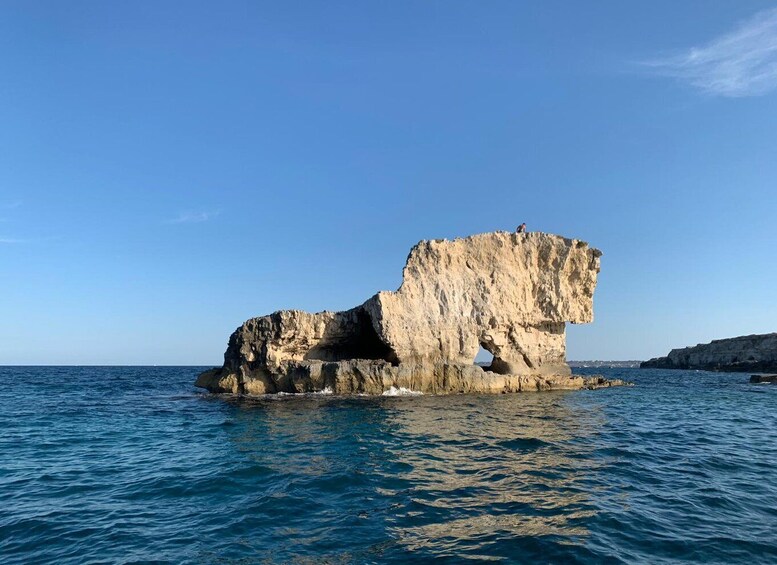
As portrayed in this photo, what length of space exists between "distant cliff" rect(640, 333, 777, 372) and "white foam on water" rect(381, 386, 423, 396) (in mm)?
69394

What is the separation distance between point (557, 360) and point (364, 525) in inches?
1238

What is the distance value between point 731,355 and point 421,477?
345 ft

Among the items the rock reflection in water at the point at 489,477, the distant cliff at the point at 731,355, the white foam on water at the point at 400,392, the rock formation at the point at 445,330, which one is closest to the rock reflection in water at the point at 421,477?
the rock reflection in water at the point at 489,477

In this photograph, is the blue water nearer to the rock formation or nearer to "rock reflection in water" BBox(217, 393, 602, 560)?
"rock reflection in water" BBox(217, 393, 602, 560)

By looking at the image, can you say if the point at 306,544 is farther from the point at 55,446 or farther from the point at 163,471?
the point at 55,446

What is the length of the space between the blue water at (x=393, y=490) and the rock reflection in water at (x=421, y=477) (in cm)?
6

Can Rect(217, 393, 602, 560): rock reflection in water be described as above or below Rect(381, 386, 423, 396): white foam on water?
below

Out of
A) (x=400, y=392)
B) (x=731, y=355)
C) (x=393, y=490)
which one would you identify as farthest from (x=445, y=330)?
(x=731, y=355)

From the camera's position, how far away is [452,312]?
33781 mm

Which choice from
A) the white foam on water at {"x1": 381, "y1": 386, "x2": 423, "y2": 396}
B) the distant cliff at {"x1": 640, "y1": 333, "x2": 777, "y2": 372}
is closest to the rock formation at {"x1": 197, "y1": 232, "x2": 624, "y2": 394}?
the white foam on water at {"x1": 381, "y1": 386, "x2": 423, "y2": 396}

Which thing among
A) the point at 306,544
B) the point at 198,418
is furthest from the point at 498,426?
the point at 198,418

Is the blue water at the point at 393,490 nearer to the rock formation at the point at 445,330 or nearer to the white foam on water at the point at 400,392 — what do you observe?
the white foam on water at the point at 400,392

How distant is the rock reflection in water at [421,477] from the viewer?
7652 millimetres

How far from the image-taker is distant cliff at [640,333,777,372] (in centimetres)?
7844
